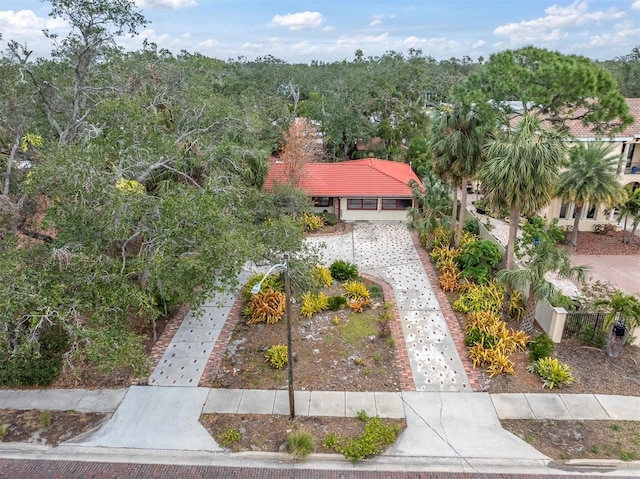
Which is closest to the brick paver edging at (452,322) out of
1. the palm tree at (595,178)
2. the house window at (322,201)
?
the house window at (322,201)

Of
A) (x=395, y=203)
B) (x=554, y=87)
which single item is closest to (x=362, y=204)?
(x=395, y=203)

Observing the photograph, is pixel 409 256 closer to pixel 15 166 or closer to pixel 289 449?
pixel 289 449

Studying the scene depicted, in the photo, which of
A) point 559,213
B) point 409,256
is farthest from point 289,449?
point 559,213

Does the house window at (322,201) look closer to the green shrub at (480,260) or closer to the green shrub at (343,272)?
the green shrub at (343,272)

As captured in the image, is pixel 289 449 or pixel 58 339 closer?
pixel 289 449

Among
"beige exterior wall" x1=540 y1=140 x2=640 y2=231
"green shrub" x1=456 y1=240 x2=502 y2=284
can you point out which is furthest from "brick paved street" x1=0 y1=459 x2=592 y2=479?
"beige exterior wall" x1=540 y1=140 x2=640 y2=231

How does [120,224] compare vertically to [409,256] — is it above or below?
above

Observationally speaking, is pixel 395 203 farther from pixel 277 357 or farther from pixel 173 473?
pixel 173 473
